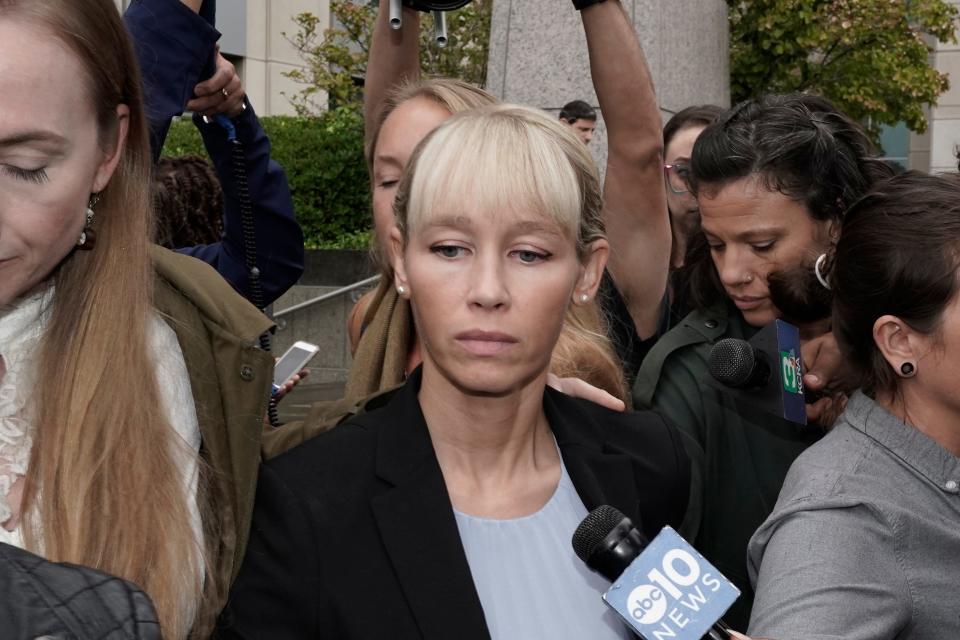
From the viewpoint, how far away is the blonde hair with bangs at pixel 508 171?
2.07m

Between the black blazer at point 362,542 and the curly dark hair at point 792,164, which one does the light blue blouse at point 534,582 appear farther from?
the curly dark hair at point 792,164

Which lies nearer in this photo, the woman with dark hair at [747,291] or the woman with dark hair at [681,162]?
the woman with dark hair at [747,291]

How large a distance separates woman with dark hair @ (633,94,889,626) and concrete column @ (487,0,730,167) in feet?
9.79

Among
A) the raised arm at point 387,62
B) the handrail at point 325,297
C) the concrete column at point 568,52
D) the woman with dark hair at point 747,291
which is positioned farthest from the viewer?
the handrail at point 325,297

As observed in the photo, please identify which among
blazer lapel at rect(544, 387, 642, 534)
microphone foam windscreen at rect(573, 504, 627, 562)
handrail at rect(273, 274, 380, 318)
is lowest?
handrail at rect(273, 274, 380, 318)

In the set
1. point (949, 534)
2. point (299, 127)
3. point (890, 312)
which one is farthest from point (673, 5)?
point (299, 127)

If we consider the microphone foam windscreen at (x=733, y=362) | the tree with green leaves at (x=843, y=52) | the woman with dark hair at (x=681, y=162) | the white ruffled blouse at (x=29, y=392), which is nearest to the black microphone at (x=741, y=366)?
the microphone foam windscreen at (x=733, y=362)

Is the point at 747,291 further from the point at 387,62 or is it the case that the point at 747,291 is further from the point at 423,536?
the point at 423,536

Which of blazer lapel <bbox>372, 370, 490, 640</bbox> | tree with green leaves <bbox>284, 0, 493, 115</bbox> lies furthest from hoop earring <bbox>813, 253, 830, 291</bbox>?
tree with green leaves <bbox>284, 0, 493, 115</bbox>

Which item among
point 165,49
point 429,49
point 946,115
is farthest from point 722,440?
point 946,115

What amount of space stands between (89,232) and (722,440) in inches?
66.9

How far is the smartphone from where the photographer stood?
3.14 m

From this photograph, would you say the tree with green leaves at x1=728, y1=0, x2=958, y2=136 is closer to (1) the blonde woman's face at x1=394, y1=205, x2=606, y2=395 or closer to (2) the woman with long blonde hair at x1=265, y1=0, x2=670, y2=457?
(2) the woman with long blonde hair at x1=265, y1=0, x2=670, y2=457

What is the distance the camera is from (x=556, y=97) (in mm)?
6094
